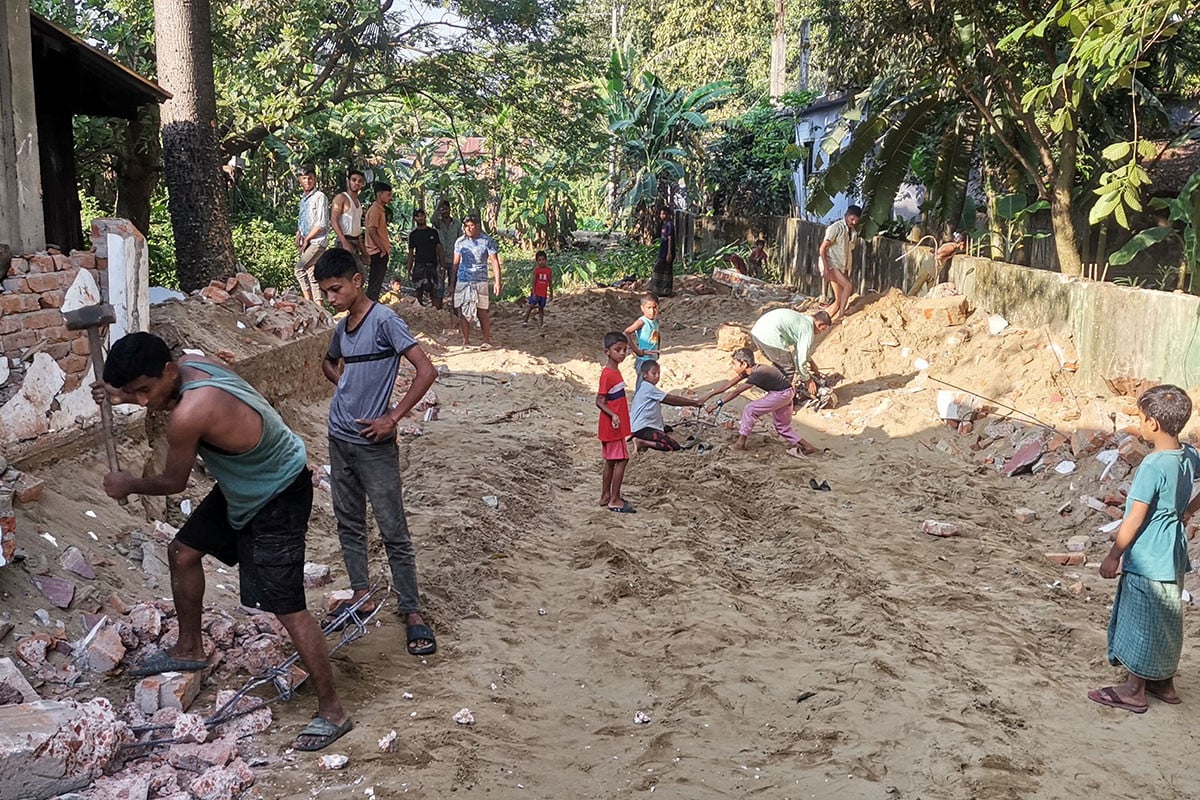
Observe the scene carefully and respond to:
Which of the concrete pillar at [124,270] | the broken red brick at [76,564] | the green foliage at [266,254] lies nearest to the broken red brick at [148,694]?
the broken red brick at [76,564]

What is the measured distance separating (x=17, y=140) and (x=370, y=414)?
11.4 ft

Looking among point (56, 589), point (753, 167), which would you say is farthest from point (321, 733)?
point (753, 167)

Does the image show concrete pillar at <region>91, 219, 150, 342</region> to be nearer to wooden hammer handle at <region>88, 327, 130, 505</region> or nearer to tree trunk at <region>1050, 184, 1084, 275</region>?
wooden hammer handle at <region>88, 327, 130, 505</region>

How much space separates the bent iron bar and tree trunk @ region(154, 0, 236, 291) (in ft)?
19.9

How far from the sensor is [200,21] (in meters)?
10.2

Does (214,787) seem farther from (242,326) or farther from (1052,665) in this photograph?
(242,326)

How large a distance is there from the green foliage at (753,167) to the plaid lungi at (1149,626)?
22.0 metres

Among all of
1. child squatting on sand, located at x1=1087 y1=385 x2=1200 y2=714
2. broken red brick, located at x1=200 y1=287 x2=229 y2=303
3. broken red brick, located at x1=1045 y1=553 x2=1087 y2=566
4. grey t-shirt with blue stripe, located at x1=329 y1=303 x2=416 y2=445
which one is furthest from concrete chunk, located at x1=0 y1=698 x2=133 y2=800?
broken red brick, located at x1=1045 y1=553 x2=1087 y2=566

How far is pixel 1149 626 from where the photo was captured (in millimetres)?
4707

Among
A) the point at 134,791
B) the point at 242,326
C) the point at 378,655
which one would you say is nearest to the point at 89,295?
the point at 242,326

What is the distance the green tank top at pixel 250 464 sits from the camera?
4.01m

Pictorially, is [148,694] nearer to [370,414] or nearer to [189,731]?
[189,731]

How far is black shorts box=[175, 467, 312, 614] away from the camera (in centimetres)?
408

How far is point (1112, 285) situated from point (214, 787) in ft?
29.7
